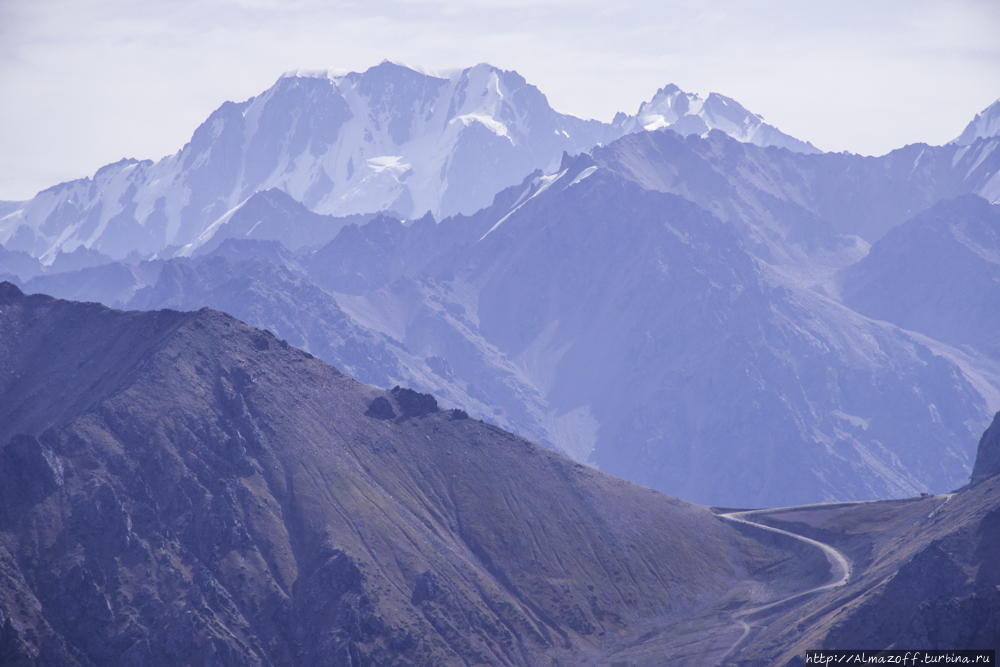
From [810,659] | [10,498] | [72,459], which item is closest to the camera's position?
[810,659]

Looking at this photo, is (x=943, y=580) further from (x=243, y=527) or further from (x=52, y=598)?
(x=52, y=598)

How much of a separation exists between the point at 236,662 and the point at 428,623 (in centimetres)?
3732

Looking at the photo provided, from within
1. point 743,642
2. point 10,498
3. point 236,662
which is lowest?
point 743,642

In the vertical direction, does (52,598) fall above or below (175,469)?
below

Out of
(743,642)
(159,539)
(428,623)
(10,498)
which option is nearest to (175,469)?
(159,539)

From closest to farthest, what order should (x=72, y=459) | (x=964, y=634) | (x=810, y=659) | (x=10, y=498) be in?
1. (x=964, y=634)
2. (x=810, y=659)
3. (x=10, y=498)
4. (x=72, y=459)

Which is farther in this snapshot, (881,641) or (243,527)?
(243,527)

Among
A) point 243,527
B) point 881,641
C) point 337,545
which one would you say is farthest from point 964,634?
point 243,527

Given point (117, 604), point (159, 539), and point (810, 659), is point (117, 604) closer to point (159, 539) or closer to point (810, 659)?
point (159, 539)

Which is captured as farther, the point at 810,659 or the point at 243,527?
the point at 243,527

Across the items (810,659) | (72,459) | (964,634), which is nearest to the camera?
(964,634)

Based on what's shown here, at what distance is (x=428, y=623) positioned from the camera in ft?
638

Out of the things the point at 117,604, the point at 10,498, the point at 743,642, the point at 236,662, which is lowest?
the point at 743,642

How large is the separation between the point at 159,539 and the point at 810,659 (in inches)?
4586
